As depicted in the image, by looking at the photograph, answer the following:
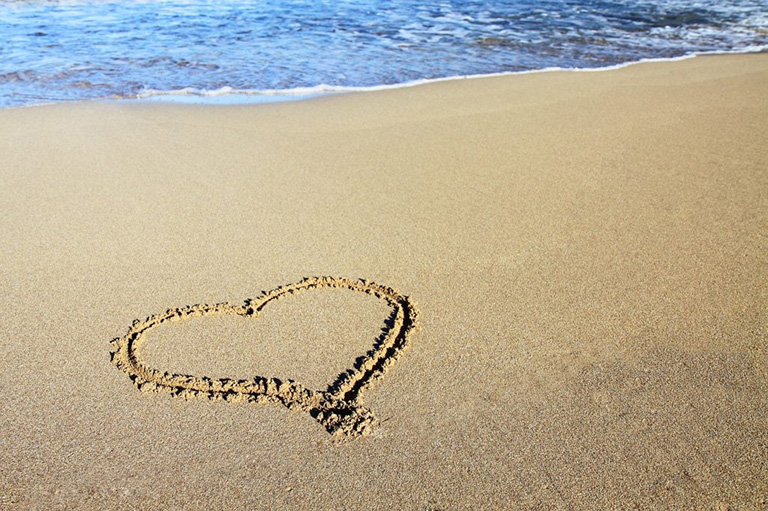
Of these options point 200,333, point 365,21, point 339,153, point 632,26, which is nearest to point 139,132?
point 339,153

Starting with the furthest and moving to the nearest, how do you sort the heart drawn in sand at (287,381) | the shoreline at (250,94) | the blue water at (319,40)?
the blue water at (319,40) → the shoreline at (250,94) → the heart drawn in sand at (287,381)

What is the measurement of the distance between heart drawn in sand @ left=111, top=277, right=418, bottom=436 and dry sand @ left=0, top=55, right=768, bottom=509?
0.03 meters

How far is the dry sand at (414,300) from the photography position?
1.80 m

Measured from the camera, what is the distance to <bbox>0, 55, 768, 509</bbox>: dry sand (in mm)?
1799

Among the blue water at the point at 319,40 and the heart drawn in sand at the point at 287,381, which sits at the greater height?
the blue water at the point at 319,40

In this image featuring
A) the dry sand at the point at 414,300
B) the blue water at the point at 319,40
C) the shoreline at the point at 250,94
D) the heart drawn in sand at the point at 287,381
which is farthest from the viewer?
the blue water at the point at 319,40

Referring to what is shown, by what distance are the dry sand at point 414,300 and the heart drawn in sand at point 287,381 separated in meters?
0.03

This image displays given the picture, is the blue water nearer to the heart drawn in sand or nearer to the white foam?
the white foam

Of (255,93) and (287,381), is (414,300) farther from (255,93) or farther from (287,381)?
(255,93)

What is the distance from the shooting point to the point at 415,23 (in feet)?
31.2

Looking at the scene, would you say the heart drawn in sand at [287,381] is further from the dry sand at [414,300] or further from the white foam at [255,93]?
the white foam at [255,93]

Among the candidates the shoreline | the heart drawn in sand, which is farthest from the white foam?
the heart drawn in sand

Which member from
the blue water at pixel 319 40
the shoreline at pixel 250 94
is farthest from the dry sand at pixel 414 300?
the blue water at pixel 319 40

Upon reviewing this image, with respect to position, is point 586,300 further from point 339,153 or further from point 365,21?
point 365,21
